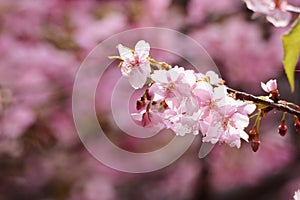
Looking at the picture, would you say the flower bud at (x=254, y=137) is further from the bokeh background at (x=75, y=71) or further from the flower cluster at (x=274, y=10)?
the bokeh background at (x=75, y=71)

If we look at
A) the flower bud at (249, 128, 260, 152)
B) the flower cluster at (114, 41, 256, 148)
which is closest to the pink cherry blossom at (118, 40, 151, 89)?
the flower cluster at (114, 41, 256, 148)

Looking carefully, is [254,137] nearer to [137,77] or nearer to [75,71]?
[137,77]

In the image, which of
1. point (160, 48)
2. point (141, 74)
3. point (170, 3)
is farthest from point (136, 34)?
point (141, 74)

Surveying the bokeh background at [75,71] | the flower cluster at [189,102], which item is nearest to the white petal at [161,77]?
the flower cluster at [189,102]

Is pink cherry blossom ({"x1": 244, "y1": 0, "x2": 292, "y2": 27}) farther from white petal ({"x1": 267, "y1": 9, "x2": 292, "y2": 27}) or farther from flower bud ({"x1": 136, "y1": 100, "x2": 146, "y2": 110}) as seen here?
flower bud ({"x1": 136, "y1": 100, "x2": 146, "y2": 110})

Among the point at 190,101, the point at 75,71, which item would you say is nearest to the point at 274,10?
the point at 190,101

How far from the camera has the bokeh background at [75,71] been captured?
2846 millimetres

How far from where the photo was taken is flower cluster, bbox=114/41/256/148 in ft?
2.69

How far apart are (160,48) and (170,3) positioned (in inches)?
10.7

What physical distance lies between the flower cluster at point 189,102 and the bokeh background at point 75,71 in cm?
191

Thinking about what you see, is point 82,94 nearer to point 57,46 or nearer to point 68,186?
point 57,46

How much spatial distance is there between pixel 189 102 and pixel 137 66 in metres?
0.07

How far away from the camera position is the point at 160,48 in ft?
9.06

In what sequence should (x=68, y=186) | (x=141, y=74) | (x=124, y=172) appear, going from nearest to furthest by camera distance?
(x=141, y=74), (x=68, y=186), (x=124, y=172)
